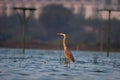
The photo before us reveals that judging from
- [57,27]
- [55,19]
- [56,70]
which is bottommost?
[56,70]

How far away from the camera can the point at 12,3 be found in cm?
18800

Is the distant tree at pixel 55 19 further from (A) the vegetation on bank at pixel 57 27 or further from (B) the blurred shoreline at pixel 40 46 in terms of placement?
(B) the blurred shoreline at pixel 40 46

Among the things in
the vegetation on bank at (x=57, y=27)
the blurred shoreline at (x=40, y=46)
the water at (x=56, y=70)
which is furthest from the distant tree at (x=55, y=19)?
the water at (x=56, y=70)

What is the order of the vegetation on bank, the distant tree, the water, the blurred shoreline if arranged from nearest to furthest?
1. the water
2. the blurred shoreline
3. the vegetation on bank
4. the distant tree

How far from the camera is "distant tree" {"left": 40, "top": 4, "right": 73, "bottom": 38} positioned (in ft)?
507

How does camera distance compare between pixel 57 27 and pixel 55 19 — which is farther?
pixel 55 19

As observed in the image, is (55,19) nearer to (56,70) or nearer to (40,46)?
(40,46)

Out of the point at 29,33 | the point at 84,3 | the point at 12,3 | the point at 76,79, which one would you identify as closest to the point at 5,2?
the point at 12,3

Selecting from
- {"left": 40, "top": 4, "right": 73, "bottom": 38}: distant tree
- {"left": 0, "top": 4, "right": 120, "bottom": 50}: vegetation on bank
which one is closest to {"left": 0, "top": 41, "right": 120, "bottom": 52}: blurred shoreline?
{"left": 0, "top": 4, "right": 120, "bottom": 50}: vegetation on bank

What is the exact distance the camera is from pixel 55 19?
523 ft

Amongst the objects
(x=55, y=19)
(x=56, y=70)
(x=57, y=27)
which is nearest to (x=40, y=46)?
(x=57, y=27)

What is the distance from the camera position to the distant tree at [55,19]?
507 feet

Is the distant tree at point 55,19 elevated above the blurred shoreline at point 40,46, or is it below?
above

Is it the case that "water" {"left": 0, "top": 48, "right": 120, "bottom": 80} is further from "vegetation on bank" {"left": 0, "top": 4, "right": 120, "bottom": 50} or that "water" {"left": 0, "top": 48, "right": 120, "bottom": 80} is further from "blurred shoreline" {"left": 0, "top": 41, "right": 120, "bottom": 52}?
"vegetation on bank" {"left": 0, "top": 4, "right": 120, "bottom": 50}
